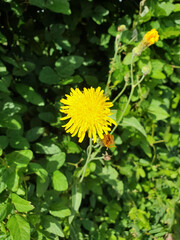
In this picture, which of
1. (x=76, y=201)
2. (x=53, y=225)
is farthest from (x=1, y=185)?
(x=76, y=201)

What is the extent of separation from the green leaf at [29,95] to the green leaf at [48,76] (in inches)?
3.1

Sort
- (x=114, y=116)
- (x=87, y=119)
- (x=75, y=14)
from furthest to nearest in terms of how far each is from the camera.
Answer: (x=75, y=14), (x=114, y=116), (x=87, y=119)

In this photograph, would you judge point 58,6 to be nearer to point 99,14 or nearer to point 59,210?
point 99,14

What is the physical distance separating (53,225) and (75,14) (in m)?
1.06


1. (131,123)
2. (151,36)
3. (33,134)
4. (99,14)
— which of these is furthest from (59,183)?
(99,14)

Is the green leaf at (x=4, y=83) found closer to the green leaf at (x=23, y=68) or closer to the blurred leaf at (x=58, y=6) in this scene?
the green leaf at (x=23, y=68)

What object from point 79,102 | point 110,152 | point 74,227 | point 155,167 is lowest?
point 74,227

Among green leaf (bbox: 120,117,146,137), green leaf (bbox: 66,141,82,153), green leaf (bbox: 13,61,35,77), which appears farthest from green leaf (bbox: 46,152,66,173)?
green leaf (bbox: 13,61,35,77)

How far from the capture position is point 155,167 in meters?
1.55

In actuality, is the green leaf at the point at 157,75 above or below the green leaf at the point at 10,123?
above

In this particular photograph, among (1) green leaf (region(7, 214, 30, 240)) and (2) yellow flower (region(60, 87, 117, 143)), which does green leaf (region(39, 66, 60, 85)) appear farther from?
(1) green leaf (region(7, 214, 30, 240))

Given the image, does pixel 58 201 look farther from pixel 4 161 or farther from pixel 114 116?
pixel 114 116

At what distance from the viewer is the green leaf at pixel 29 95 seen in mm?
1118

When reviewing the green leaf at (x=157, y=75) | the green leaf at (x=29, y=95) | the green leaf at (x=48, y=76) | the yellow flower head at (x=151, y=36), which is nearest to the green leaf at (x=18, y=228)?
the green leaf at (x=29, y=95)
